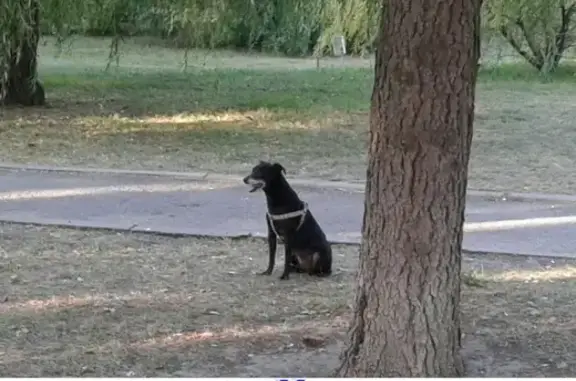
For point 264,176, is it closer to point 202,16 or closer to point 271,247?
point 271,247

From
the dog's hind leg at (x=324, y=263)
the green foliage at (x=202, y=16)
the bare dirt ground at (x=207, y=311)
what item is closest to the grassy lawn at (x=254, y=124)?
the green foliage at (x=202, y=16)

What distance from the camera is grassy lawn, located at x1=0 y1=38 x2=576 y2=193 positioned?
1176cm

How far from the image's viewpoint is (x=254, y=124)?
1526 centimetres

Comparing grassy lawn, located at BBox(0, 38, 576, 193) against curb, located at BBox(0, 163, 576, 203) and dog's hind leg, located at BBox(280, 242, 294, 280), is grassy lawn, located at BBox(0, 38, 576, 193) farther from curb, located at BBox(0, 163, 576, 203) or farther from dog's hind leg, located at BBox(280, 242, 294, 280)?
dog's hind leg, located at BBox(280, 242, 294, 280)

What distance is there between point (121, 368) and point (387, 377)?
50.6 inches

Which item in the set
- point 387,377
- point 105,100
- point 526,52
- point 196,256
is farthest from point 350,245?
point 526,52

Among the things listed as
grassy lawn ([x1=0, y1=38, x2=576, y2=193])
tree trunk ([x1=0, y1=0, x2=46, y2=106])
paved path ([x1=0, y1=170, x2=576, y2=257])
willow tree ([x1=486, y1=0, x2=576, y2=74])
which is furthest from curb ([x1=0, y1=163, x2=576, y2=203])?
tree trunk ([x1=0, y1=0, x2=46, y2=106])

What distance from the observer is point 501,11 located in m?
11.1

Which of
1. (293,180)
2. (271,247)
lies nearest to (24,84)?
(293,180)

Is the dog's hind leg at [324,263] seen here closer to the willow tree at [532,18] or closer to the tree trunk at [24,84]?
the willow tree at [532,18]

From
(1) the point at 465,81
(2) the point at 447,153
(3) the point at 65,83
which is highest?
(1) the point at 465,81

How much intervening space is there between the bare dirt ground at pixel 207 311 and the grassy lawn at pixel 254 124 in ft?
11.6

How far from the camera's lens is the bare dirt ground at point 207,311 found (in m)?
5.06

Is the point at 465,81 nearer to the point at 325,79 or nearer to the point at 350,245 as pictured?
the point at 350,245
